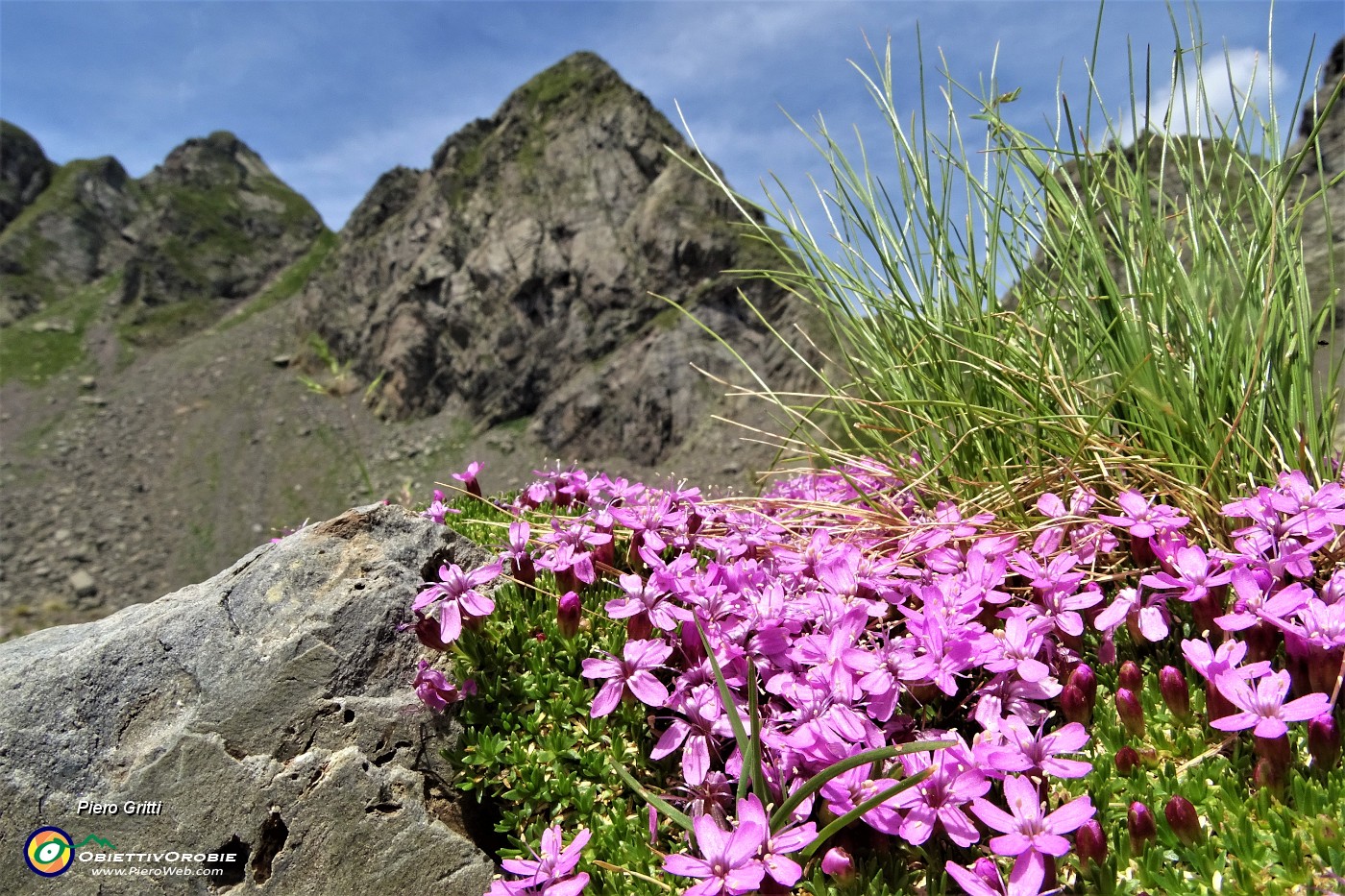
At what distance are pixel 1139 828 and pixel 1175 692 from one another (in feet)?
1.51

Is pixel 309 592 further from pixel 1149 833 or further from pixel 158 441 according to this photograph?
pixel 158 441

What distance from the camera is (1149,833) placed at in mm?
1656

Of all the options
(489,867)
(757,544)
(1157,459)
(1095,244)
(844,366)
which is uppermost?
(1095,244)

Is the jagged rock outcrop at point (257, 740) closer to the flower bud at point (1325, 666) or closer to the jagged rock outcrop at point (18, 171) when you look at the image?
the flower bud at point (1325, 666)

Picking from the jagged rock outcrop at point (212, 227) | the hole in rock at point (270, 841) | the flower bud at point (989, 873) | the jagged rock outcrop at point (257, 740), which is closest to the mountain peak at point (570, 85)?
the jagged rock outcrop at point (212, 227)

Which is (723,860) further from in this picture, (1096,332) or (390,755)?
(1096,332)

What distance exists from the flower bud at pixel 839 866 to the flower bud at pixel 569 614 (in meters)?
1.25

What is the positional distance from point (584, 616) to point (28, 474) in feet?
170

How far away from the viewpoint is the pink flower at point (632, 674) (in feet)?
6.82

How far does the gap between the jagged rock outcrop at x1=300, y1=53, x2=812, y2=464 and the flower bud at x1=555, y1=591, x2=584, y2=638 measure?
2637cm

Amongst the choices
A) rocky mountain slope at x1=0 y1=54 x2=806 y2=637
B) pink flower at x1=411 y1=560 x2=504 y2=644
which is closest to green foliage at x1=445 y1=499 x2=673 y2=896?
pink flower at x1=411 y1=560 x2=504 y2=644

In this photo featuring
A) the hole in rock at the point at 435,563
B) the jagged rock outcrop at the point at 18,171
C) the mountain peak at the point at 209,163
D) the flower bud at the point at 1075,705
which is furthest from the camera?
the mountain peak at the point at 209,163

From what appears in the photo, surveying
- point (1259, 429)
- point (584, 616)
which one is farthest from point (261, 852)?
point (1259, 429)

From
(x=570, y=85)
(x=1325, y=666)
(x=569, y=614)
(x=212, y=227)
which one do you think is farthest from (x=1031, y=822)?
(x=212, y=227)
